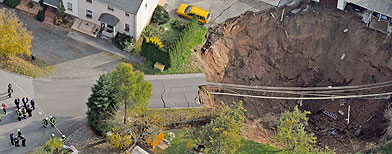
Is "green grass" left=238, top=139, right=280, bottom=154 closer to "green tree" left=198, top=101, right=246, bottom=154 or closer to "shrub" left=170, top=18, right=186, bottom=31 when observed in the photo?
"green tree" left=198, top=101, right=246, bottom=154

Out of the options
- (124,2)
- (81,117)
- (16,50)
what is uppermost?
(124,2)

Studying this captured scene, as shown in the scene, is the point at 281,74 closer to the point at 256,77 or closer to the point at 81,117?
the point at 256,77

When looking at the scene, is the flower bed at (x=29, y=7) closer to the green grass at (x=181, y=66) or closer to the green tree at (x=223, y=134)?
the green grass at (x=181, y=66)

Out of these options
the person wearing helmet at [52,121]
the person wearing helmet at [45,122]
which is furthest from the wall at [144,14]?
the person wearing helmet at [45,122]

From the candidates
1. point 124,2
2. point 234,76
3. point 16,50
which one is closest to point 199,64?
point 234,76

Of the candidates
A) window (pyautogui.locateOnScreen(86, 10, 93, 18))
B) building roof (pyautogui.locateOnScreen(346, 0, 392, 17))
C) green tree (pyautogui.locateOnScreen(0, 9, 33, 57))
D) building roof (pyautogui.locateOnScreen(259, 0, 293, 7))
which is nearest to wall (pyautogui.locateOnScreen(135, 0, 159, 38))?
window (pyautogui.locateOnScreen(86, 10, 93, 18))

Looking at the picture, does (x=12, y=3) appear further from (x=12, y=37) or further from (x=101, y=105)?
(x=101, y=105)
